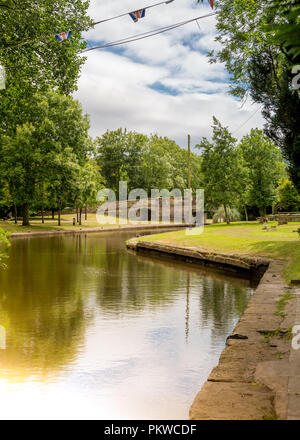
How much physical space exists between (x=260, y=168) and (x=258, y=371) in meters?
42.8

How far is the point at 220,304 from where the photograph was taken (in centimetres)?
1183

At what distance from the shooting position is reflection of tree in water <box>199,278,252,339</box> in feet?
31.8

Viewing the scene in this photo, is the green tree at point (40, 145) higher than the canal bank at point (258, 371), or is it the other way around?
the green tree at point (40, 145)

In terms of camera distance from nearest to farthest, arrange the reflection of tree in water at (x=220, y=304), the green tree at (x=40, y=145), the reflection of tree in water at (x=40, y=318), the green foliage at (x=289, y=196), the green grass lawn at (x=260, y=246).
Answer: the reflection of tree in water at (x=40, y=318), the reflection of tree in water at (x=220, y=304), the green grass lawn at (x=260, y=246), the green tree at (x=40, y=145), the green foliage at (x=289, y=196)

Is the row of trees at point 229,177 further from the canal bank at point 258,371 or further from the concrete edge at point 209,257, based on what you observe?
the canal bank at point 258,371

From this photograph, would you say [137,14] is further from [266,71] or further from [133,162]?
[133,162]

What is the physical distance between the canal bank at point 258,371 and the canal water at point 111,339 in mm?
852

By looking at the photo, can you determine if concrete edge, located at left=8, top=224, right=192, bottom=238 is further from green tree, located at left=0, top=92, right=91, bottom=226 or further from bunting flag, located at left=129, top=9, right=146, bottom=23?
bunting flag, located at left=129, top=9, right=146, bottom=23

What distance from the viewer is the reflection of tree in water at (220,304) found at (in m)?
9.70

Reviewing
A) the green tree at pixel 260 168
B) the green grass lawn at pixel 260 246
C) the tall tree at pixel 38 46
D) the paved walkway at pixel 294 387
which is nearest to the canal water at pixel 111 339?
the paved walkway at pixel 294 387

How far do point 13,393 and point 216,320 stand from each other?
17.8 ft

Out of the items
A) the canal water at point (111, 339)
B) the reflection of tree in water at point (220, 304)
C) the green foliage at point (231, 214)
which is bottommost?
the reflection of tree in water at point (220, 304)

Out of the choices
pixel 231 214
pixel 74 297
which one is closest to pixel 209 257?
pixel 74 297

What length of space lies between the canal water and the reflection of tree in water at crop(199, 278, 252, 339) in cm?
3
